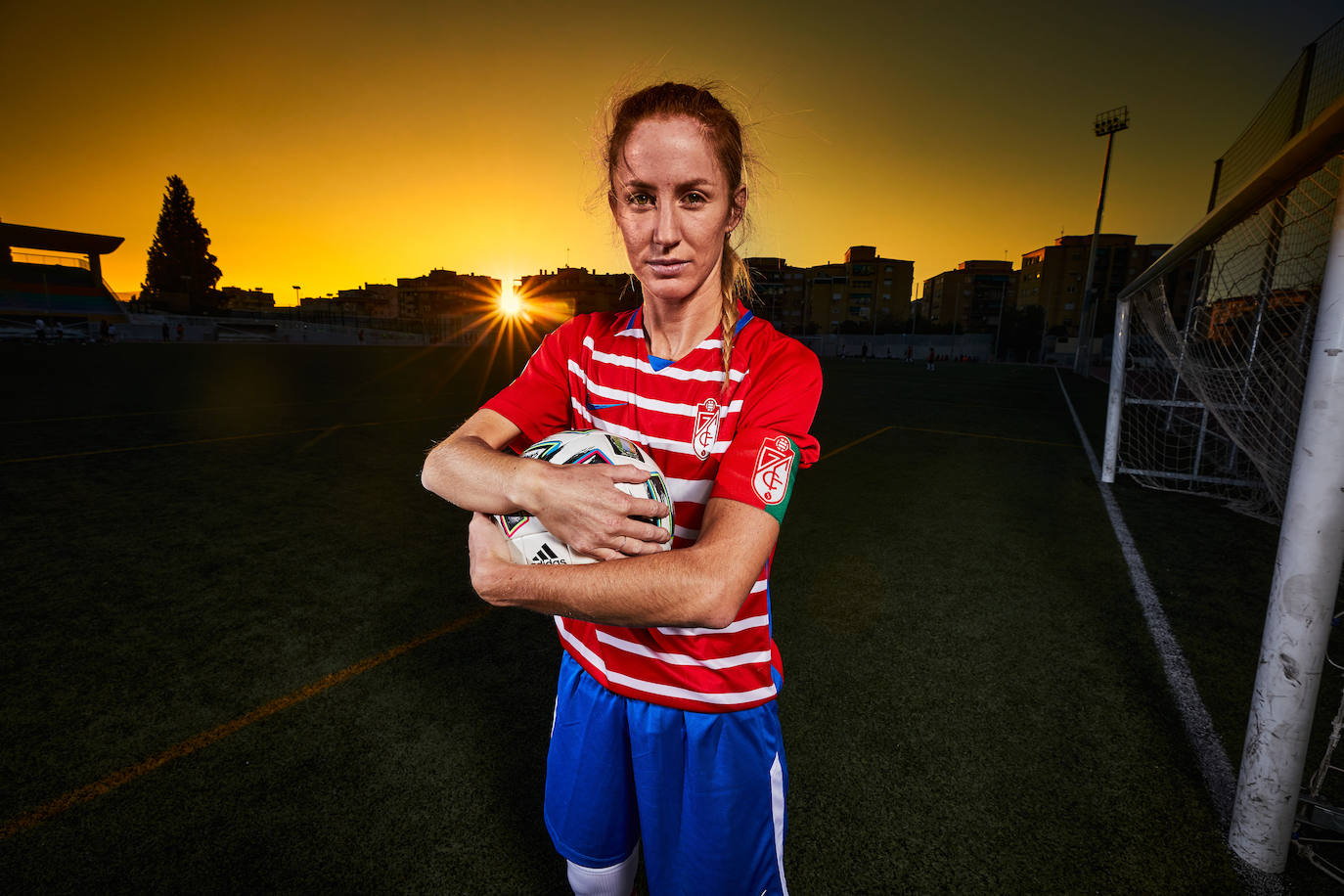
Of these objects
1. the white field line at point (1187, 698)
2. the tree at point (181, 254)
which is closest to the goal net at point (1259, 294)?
the white field line at point (1187, 698)

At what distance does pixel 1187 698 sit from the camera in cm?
287

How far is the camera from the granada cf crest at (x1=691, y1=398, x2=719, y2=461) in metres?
1.21

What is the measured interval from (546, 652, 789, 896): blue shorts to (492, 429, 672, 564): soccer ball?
0.37 m

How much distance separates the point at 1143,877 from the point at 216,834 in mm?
3112

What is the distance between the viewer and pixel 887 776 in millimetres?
2355

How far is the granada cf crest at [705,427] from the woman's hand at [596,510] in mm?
216

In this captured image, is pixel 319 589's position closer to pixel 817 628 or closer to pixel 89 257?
pixel 817 628

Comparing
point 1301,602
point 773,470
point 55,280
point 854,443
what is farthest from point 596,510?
point 55,280

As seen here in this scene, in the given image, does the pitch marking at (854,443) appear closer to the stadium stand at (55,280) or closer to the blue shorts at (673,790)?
the blue shorts at (673,790)

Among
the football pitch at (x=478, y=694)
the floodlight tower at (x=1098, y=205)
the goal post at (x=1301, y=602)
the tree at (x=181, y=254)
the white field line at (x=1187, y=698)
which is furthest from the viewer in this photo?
the tree at (x=181, y=254)

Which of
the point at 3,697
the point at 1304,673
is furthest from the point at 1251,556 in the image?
the point at 3,697

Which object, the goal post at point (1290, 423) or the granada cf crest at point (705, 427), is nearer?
the granada cf crest at point (705, 427)

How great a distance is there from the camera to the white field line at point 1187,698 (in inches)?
91.2

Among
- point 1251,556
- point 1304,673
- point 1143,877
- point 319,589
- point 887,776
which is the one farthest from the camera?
point 1251,556
